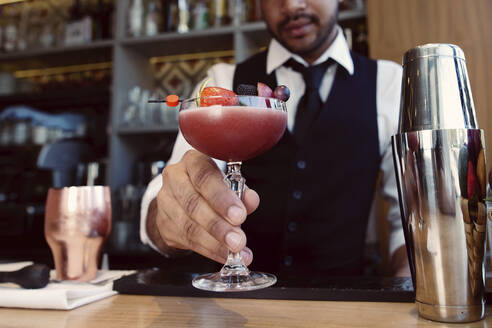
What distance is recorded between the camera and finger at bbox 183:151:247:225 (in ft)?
2.20

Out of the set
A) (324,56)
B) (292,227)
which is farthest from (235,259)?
(324,56)

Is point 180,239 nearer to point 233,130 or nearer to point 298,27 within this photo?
point 233,130

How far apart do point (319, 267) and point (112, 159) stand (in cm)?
187

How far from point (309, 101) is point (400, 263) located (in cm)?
65

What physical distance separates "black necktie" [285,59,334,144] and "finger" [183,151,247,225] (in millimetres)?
735

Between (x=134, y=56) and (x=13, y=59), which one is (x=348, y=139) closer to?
(x=134, y=56)

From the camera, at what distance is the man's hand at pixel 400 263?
126 cm

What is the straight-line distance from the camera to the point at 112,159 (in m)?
2.88

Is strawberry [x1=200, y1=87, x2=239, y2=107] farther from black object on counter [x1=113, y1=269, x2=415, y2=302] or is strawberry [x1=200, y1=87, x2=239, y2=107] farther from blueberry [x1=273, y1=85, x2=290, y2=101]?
black object on counter [x1=113, y1=269, x2=415, y2=302]

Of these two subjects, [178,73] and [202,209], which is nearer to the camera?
[202,209]

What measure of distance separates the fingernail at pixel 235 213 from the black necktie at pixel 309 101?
832mm

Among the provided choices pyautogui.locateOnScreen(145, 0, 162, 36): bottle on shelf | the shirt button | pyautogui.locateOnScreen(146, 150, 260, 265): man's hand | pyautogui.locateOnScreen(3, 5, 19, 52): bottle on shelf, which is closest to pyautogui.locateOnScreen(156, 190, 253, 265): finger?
pyautogui.locateOnScreen(146, 150, 260, 265): man's hand

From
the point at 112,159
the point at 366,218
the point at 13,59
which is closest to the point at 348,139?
the point at 366,218

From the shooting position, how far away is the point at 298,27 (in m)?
1.56
